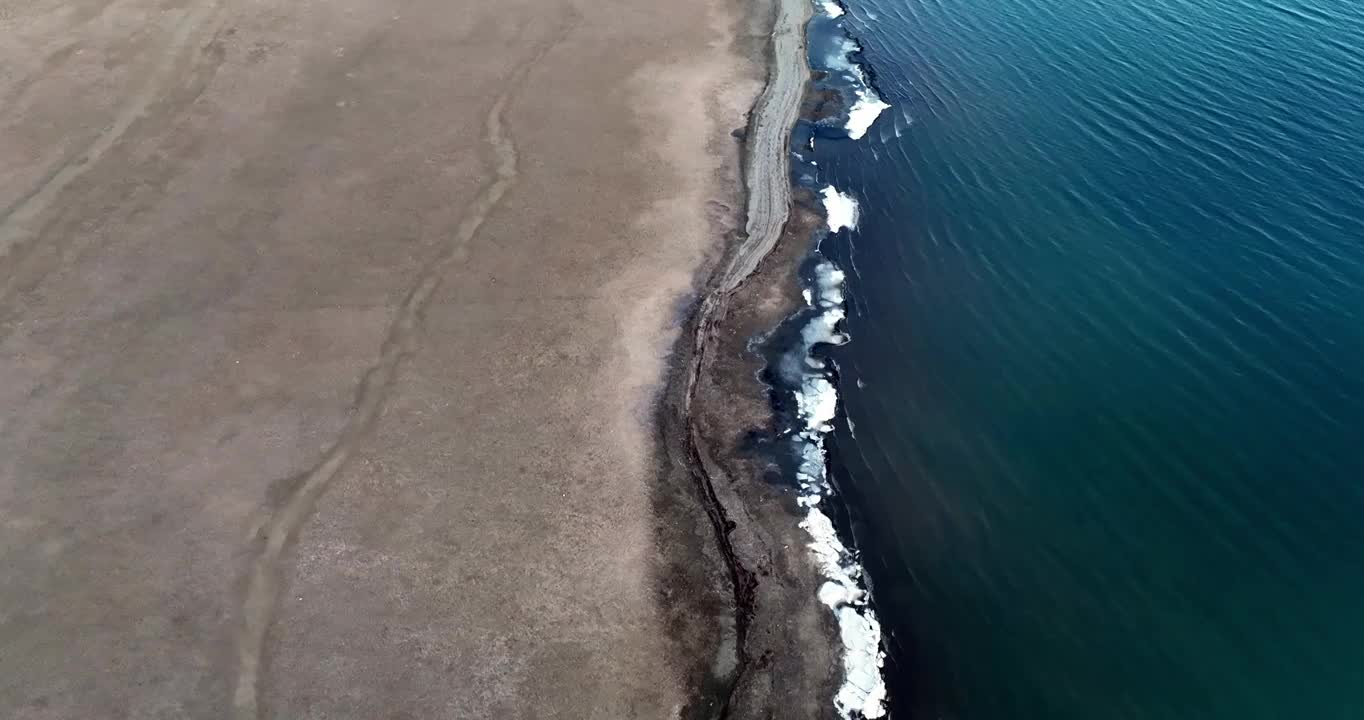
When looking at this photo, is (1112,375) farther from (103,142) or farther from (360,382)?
(103,142)

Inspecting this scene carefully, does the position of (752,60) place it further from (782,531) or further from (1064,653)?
(1064,653)

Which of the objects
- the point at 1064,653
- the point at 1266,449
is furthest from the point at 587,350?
the point at 1266,449

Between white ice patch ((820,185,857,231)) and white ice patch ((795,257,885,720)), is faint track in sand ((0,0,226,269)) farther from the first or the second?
Result: white ice patch ((820,185,857,231))

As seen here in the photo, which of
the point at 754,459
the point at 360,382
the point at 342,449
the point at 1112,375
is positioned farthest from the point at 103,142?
the point at 1112,375

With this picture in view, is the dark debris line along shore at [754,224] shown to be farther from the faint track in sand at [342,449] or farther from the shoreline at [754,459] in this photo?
the faint track in sand at [342,449]

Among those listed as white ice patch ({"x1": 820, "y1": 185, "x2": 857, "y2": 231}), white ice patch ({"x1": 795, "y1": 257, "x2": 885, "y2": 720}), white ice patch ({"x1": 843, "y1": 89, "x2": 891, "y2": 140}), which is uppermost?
white ice patch ({"x1": 843, "y1": 89, "x2": 891, "y2": 140})

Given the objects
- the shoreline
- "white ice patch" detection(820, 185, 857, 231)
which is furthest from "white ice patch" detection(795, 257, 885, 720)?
"white ice patch" detection(820, 185, 857, 231)
